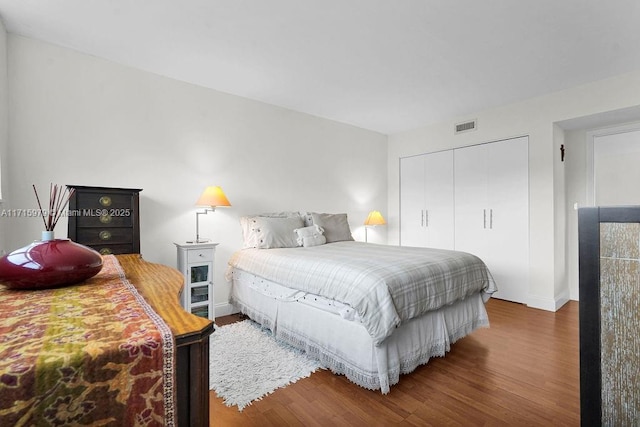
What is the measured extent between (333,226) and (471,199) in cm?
205

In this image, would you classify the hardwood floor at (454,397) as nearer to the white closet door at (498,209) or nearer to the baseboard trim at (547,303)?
the baseboard trim at (547,303)

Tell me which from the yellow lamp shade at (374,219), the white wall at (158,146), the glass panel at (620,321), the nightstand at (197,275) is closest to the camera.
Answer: the glass panel at (620,321)

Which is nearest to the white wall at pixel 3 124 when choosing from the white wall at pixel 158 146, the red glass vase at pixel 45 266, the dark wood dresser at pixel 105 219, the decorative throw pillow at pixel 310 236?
the white wall at pixel 158 146

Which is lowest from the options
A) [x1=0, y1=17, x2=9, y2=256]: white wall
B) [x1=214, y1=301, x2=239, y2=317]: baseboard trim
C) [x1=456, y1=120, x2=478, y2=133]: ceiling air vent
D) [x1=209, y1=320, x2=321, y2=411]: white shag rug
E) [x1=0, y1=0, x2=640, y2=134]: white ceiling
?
[x1=209, y1=320, x2=321, y2=411]: white shag rug

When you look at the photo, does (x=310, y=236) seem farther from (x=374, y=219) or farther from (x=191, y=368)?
(x=191, y=368)

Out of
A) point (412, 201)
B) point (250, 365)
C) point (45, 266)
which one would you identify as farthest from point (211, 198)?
point (412, 201)

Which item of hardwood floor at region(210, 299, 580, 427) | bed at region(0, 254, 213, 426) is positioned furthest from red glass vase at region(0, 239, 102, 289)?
hardwood floor at region(210, 299, 580, 427)

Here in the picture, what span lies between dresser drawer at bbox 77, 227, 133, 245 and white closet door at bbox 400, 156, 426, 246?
13.0 ft

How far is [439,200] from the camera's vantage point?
465cm

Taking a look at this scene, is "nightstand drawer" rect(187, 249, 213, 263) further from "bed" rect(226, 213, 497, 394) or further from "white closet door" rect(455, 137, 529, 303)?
"white closet door" rect(455, 137, 529, 303)

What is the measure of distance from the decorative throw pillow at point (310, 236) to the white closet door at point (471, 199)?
2170mm

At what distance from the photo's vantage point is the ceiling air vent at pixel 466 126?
4.22 metres

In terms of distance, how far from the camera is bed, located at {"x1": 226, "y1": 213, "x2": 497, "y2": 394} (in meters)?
1.93

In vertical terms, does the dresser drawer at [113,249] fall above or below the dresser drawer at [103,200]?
below
